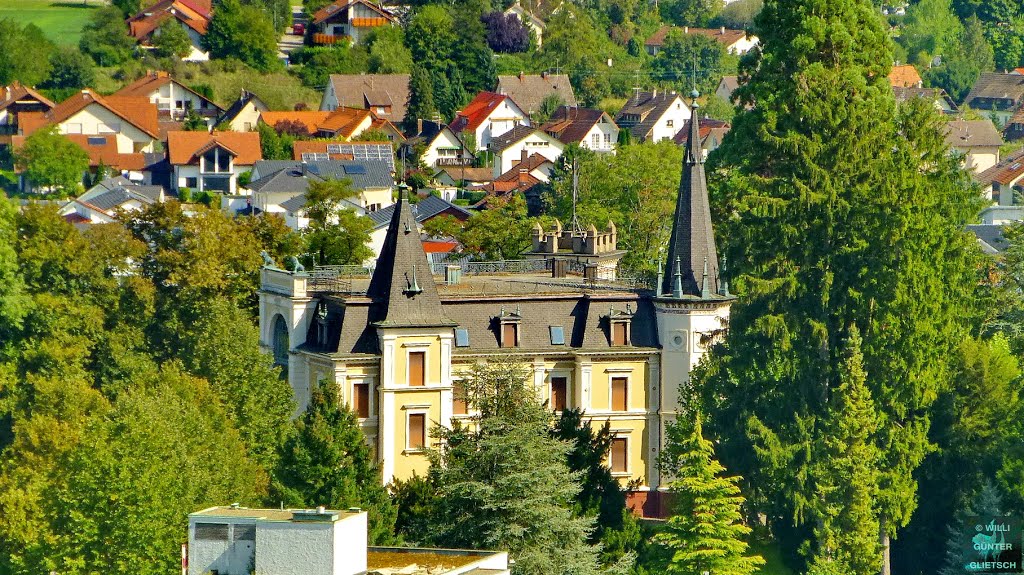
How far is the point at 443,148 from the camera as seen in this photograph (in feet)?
518

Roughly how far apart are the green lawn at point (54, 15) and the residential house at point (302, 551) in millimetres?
129153

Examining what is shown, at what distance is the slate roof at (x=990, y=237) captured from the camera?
115125 mm

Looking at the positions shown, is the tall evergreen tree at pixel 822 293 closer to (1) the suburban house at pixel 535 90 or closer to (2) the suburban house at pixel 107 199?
(2) the suburban house at pixel 107 199

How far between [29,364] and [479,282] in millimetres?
17972

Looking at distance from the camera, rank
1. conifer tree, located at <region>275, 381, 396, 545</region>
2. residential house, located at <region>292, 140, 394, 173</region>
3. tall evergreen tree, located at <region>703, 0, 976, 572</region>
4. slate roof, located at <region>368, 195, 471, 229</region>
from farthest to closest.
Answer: residential house, located at <region>292, 140, 394, 173</region>, slate roof, located at <region>368, 195, 471, 229</region>, tall evergreen tree, located at <region>703, 0, 976, 572</region>, conifer tree, located at <region>275, 381, 396, 545</region>

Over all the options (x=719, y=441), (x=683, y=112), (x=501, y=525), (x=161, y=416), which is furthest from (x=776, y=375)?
(x=683, y=112)

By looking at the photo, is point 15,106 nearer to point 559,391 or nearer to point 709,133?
point 709,133

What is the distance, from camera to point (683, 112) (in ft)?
564

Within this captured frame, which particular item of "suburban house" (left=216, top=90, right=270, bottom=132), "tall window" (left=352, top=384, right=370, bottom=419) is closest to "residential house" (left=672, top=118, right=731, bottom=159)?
"suburban house" (left=216, top=90, right=270, bottom=132)

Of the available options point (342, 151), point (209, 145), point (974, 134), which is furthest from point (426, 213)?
point (974, 134)

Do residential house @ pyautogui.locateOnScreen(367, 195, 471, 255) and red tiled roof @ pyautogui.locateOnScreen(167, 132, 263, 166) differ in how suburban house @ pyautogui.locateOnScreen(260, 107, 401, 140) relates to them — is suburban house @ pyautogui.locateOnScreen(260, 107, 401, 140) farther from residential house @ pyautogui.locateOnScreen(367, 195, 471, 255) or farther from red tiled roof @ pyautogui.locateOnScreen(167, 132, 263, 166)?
residential house @ pyautogui.locateOnScreen(367, 195, 471, 255)

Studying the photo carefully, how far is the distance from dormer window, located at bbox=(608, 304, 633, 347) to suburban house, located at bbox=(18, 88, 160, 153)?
274 ft

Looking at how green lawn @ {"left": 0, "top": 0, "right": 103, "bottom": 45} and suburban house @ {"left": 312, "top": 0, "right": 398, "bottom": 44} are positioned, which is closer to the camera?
green lawn @ {"left": 0, "top": 0, "right": 103, "bottom": 45}

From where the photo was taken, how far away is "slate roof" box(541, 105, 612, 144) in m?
161
